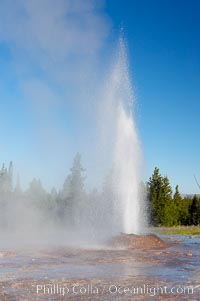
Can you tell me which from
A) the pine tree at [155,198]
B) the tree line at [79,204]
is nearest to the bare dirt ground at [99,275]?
the tree line at [79,204]

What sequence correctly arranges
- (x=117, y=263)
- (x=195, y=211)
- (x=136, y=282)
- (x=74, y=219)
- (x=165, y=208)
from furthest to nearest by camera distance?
(x=195, y=211), (x=165, y=208), (x=74, y=219), (x=117, y=263), (x=136, y=282)

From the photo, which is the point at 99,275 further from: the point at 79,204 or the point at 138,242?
the point at 79,204

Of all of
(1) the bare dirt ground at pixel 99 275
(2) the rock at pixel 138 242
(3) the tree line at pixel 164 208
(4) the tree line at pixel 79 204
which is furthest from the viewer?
(3) the tree line at pixel 164 208

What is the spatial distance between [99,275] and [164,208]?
145 feet

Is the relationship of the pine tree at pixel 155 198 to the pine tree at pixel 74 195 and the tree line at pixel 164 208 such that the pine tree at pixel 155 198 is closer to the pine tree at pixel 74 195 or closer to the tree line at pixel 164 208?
the tree line at pixel 164 208

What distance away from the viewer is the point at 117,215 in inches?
1105

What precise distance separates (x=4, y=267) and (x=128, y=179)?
15.2 m

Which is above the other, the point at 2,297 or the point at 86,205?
the point at 86,205

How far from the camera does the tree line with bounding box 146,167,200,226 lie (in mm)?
55469

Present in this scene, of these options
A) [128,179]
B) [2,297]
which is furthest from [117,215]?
[2,297]

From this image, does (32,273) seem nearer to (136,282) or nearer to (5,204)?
(136,282)

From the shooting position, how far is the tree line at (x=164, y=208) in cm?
5547

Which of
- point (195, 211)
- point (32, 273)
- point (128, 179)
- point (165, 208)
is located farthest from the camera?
point (195, 211)

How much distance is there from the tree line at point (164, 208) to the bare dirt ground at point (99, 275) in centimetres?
3641
